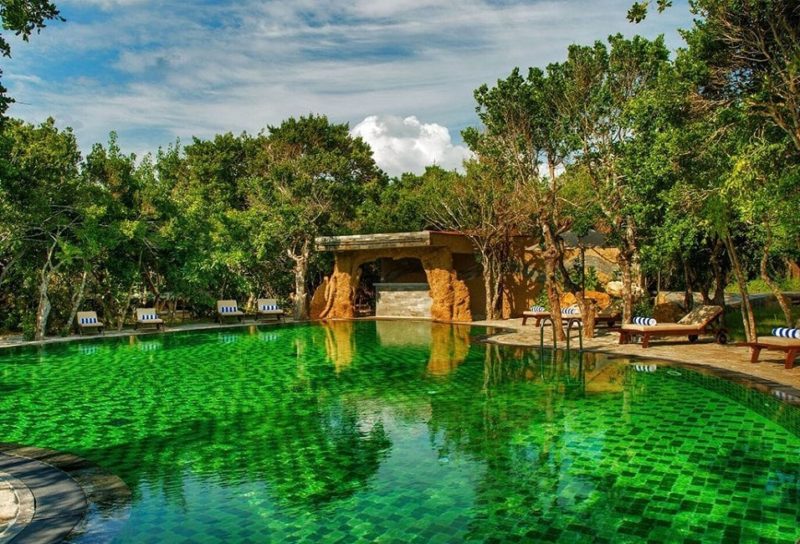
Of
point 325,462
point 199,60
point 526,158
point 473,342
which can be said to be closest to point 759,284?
point 526,158

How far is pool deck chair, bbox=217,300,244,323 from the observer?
26422 millimetres

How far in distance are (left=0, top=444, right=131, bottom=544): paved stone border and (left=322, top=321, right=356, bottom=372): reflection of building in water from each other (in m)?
7.56

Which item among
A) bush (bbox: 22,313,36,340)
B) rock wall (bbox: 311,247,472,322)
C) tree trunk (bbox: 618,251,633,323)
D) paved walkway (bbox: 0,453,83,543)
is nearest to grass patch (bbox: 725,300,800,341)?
tree trunk (bbox: 618,251,633,323)

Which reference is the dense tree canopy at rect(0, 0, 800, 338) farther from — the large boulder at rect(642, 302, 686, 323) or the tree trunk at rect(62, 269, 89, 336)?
the large boulder at rect(642, 302, 686, 323)

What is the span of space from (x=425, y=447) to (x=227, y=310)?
19.9 metres

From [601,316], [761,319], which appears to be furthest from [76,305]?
[761,319]

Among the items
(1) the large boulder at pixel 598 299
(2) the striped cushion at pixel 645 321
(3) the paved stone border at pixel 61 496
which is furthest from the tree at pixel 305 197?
(3) the paved stone border at pixel 61 496

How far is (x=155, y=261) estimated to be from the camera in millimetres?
24969

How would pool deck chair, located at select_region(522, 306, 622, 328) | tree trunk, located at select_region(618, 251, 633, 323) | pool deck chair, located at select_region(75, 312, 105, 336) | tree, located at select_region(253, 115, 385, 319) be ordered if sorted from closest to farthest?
tree trunk, located at select_region(618, 251, 633, 323) → pool deck chair, located at select_region(522, 306, 622, 328) → pool deck chair, located at select_region(75, 312, 105, 336) → tree, located at select_region(253, 115, 385, 319)

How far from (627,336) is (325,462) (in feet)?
37.7

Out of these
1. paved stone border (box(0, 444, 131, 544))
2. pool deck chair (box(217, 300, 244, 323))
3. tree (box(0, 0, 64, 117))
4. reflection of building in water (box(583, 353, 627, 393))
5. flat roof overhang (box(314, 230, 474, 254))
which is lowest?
paved stone border (box(0, 444, 131, 544))

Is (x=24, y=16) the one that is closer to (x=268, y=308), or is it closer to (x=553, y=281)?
(x=553, y=281)

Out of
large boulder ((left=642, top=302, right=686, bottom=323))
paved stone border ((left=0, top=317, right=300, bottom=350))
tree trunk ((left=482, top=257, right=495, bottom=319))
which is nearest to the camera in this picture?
paved stone border ((left=0, top=317, right=300, bottom=350))

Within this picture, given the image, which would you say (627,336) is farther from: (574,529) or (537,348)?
(574,529)
